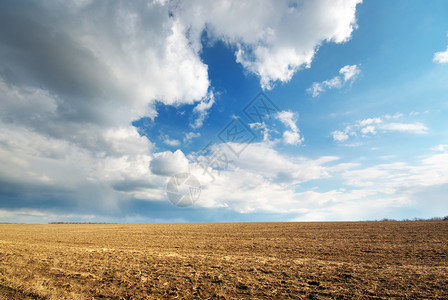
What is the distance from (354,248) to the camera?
14.2 metres

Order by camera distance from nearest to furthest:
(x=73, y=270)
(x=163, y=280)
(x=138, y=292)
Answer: (x=138, y=292) < (x=163, y=280) < (x=73, y=270)

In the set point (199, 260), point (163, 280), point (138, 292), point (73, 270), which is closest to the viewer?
point (138, 292)

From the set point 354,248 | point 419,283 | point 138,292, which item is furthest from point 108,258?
point 354,248

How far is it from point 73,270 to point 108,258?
2.66 metres

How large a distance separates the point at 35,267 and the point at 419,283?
1615 cm

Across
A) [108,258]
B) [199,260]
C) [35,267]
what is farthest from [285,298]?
[35,267]

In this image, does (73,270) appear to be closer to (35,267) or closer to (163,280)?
(35,267)

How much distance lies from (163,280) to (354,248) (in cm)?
1297

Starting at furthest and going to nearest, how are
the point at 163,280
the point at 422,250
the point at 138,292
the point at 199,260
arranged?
the point at 422,250
the point at 199,260
the point at 163,280
the point at 138,292

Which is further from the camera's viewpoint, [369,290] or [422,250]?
[422,250]

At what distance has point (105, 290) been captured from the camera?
716 cm

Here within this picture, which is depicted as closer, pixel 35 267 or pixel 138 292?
pixel 138 292

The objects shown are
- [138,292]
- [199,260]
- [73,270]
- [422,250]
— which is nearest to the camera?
[138,292]

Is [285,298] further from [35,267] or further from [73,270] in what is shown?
[35,267]
